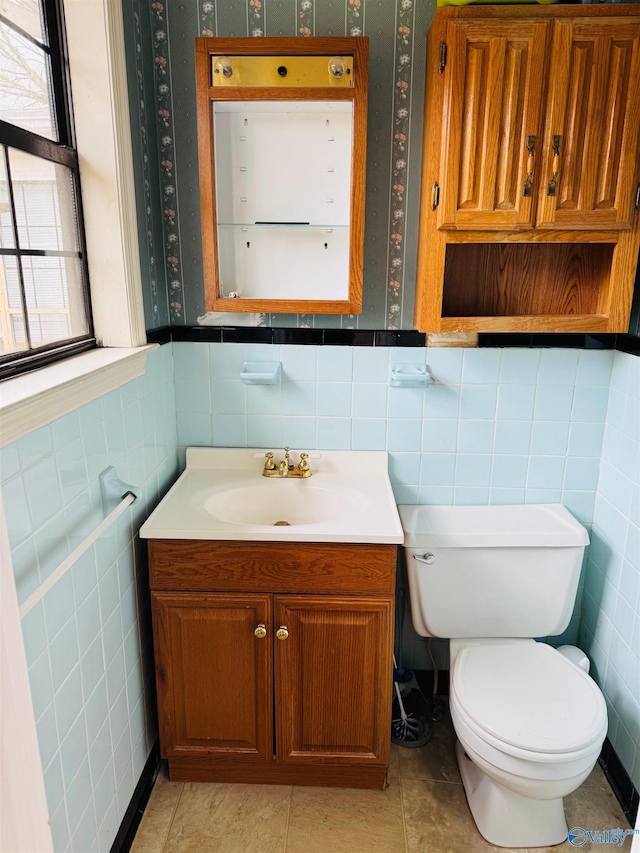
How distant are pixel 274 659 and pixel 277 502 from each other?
1.54 feet

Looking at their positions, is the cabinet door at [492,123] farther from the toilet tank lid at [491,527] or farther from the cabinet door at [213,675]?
the cabinet door at [213,675]

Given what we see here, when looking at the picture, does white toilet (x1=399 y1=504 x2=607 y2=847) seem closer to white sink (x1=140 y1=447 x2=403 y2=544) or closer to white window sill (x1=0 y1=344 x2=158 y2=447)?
white sink (x1=140 y1=447 x2=403 y2=544)

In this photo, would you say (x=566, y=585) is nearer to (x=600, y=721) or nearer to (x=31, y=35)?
(x=600, y=721)

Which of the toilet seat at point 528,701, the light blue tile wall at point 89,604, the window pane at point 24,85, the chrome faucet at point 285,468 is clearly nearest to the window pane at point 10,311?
the light blue tile wall at point 89,604

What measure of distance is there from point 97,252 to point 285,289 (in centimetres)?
56

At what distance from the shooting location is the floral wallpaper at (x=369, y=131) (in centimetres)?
169

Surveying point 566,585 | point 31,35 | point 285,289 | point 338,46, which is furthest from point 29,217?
point 566,585

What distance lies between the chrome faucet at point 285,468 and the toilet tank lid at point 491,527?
35 cm

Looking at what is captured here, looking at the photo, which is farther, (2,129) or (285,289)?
(285,289)

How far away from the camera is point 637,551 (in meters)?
1.69

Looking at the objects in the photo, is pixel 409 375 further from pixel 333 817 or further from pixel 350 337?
pixel 333 817

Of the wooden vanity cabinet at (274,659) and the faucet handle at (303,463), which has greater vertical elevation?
the faucet handle at (303,463)

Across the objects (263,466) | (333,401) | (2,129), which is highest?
(2,129)

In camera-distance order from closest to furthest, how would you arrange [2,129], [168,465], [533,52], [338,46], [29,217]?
[2,129] → [29,217] → [533,52] → [338,46] → [168,465]
